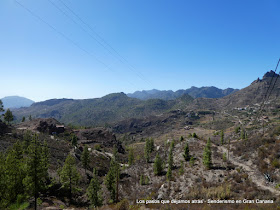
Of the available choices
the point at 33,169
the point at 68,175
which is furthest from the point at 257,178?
the point at 68,175

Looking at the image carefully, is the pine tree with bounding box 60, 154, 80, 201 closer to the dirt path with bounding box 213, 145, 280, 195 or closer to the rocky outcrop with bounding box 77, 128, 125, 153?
the dirt path with bounding box 213, 145, 280, 195

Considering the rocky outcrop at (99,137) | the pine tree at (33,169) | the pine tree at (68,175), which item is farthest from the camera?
the rocky outcrop at (99,137)

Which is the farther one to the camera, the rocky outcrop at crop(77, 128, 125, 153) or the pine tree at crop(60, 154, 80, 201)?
the rocky outcrop at crop(77, 128, 125, 153)

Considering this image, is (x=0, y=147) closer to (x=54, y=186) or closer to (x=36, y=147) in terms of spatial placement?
(x=54, y=186)

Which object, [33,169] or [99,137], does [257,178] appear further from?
[99,137]

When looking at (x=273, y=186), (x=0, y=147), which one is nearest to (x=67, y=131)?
(x=0, y=147)

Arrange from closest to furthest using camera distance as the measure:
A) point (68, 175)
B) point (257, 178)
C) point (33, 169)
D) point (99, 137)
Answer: point (33, 169) → point (257, 178) → point (68, 175) → point (99, 137)

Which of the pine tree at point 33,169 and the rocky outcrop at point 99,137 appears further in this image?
the rocky outcrop at point 99,137

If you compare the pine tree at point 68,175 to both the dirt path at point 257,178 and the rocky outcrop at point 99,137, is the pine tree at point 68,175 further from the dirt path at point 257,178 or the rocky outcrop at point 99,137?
the rocky outcrop at point 99,137

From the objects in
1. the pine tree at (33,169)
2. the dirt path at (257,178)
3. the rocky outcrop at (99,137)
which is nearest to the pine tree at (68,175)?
the pine tree at (33,169)

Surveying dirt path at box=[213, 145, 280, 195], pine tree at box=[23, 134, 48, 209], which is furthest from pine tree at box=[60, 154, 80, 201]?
dirt path at box=[213, 145, 280, 195]

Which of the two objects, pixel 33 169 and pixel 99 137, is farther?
pixel 99 137

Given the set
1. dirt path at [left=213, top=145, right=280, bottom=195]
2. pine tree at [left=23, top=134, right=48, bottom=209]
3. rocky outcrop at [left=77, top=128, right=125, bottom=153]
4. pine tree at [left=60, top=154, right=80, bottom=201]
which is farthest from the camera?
rocky outcrop at [left=77, top=128, right=125, bottom=153]

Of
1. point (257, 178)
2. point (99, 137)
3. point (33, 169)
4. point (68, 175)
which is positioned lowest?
point (99, 137)
